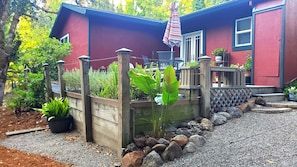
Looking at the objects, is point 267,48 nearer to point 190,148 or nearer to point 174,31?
A: point 174,31

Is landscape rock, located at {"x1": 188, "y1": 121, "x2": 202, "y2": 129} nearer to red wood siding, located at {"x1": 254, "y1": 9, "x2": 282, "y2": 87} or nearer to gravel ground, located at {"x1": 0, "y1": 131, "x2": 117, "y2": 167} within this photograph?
gravel ground, located at {"x1": 0, "y1": 131, "x2": 117, "y2": 167}

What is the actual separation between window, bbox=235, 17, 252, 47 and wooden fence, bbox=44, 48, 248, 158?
4.16 metres

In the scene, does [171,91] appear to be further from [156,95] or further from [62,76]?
[62,76]

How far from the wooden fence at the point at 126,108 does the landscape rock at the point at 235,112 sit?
0.33m

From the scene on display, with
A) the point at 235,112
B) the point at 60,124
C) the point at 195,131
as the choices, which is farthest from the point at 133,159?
the point at 60,124

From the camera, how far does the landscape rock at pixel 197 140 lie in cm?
336

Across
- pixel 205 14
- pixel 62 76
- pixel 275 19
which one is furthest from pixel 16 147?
pixel 205 14

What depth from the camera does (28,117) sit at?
6.36 metres

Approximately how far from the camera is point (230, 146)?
321cm

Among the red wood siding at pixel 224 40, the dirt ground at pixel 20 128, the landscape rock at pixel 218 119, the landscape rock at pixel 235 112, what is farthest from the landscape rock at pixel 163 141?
the red wood siding at pixel 224 40

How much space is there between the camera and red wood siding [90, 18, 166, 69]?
376 inches

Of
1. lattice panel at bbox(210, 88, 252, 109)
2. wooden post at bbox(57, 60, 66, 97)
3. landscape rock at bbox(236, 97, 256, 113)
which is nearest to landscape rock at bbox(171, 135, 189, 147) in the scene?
lattice panel at bbox(210, 88, 252, 109)

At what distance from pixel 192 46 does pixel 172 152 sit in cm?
765

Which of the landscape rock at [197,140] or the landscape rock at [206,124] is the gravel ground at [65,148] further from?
the landscape rock at [206,124]
